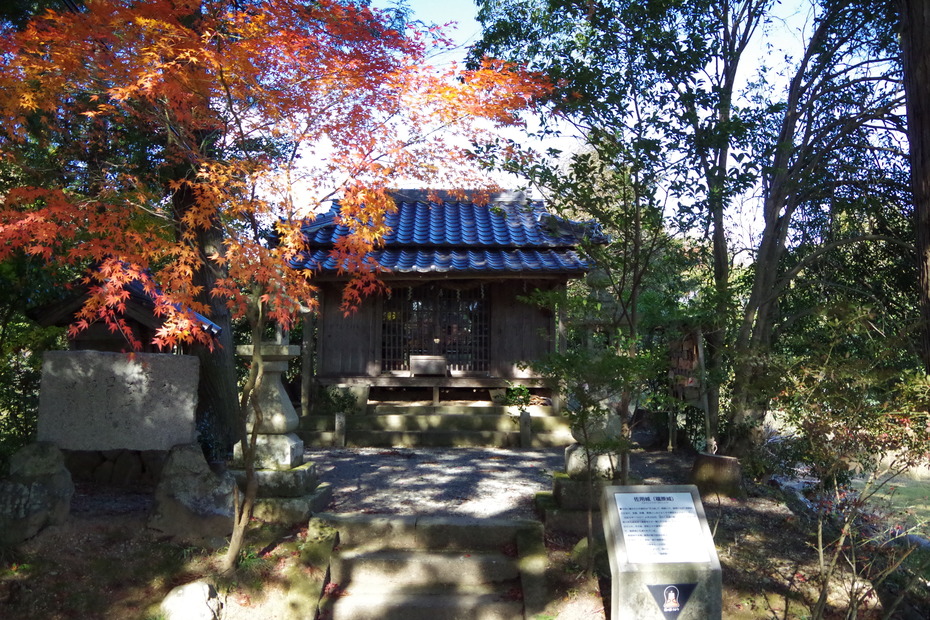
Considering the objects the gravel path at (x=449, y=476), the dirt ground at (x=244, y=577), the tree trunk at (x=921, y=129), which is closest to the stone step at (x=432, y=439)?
the gravel path at (x=449, y=476)

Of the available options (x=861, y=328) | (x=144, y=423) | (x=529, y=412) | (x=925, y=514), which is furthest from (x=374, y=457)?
(x=925, y=514)

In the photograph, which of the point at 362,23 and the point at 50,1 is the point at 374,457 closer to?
the point at 362,23

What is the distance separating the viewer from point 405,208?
15250 millimetres

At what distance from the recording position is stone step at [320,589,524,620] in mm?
5559

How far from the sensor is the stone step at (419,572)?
597cm

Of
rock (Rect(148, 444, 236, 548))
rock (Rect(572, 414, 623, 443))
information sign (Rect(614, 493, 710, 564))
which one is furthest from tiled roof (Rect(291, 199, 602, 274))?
information sign (Rect(614, 493, 710, 564))

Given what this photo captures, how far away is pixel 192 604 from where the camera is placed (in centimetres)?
514

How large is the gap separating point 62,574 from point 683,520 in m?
4.81

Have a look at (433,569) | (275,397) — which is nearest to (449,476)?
(433,569)

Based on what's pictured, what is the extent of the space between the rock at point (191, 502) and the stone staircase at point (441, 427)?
510 cm

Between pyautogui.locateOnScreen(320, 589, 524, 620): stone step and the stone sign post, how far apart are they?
1.12 m

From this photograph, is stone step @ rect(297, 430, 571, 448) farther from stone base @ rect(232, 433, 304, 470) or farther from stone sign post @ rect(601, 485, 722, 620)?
stone sign post @ rect(601, 485, 722, 620)

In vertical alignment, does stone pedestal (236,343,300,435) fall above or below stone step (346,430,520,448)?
above

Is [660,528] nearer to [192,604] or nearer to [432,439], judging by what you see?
[192,604]
